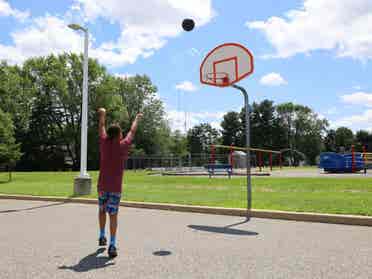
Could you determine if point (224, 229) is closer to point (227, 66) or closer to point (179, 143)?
point (227, 66)

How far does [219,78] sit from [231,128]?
8351 centimetres

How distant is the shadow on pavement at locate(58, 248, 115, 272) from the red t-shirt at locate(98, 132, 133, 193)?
844 mm

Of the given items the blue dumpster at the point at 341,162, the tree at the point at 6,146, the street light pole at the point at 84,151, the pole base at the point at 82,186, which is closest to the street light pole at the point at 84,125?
the street light pole at the point at 84,151

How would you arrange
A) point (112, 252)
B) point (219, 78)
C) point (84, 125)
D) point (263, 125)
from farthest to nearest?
point (263, 125) < point (84, 125) < point (219, 78) < point (112, 252)

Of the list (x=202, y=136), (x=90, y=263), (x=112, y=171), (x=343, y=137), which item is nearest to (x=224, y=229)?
(x=112, y=171)

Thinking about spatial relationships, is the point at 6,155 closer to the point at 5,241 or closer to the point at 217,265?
the point at 5,241

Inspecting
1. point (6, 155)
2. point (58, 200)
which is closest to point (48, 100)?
point (6, 155)

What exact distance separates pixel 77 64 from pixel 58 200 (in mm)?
47316

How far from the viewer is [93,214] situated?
8.51 meters

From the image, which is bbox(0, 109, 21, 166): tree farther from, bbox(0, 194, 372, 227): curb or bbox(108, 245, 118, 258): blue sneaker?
bbox(108, 245, 118, 258): blue sneaker

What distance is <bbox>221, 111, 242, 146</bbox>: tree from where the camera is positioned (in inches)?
3617

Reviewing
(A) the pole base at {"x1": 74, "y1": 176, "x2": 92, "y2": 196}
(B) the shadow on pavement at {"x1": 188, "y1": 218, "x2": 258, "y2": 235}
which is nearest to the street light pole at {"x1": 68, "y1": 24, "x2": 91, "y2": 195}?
(A) the pole base at {"x1": 74, "y1": 176, "x2": 92, "y2": 196}

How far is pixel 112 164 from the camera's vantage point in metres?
4.81

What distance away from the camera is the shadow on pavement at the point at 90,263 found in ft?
13.9
